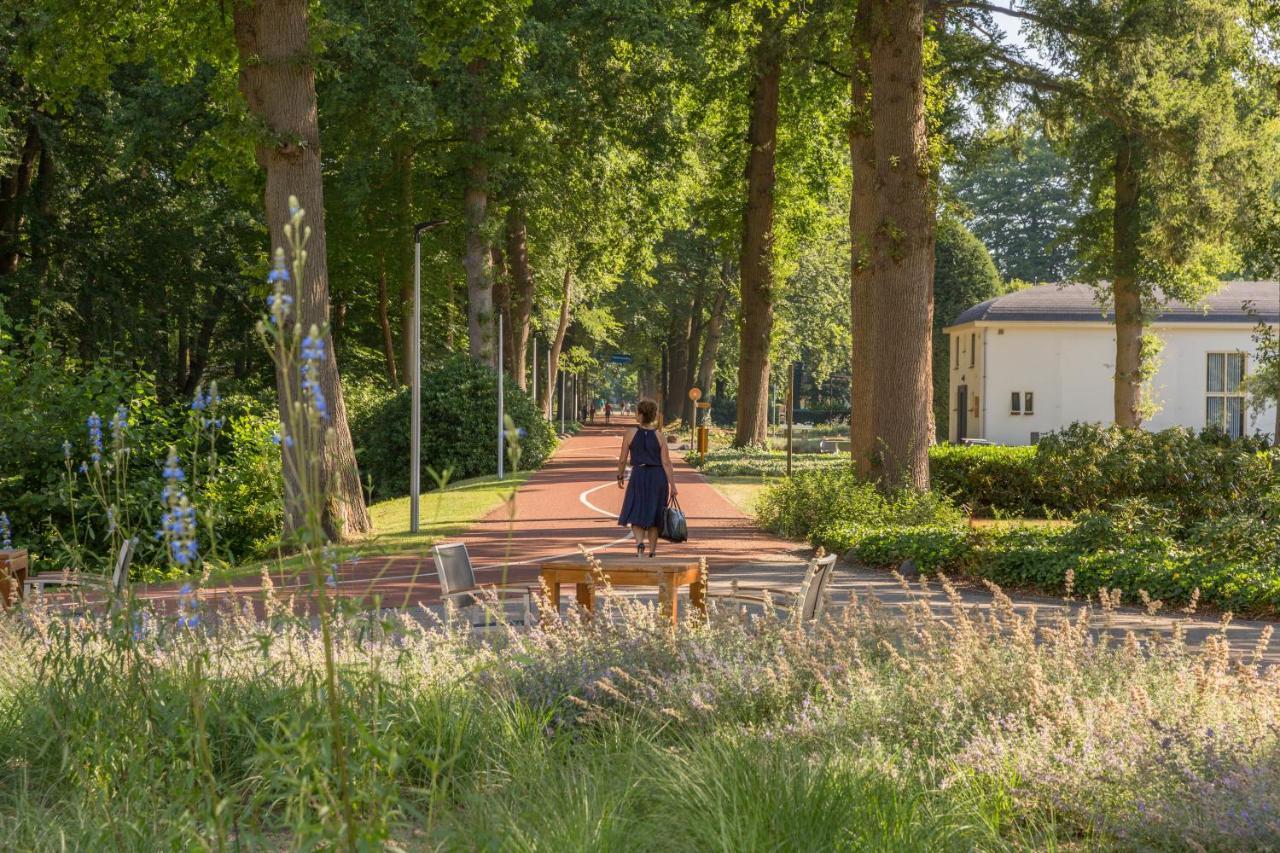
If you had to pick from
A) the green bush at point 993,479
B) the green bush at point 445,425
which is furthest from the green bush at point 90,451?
the green bush at point 445,425

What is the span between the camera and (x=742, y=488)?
3127 centimetres

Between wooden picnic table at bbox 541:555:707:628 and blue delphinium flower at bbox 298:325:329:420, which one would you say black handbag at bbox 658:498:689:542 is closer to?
wooden picnic table at bbox 541:555:707:628

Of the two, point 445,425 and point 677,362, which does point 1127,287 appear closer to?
point 445,425

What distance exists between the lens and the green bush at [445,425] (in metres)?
34.7

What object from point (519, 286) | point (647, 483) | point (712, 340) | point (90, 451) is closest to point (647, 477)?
point (647, 483)

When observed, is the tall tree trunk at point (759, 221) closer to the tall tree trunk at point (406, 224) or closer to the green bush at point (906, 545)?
the tall tree trunk at point (406, 224)

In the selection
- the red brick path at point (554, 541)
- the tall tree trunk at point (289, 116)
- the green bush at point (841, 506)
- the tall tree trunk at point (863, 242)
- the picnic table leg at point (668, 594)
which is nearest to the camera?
the picnic table leg at point (668, 594)

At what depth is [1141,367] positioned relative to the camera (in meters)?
32.2

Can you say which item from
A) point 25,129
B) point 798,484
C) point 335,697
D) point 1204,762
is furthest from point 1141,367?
point 335,697

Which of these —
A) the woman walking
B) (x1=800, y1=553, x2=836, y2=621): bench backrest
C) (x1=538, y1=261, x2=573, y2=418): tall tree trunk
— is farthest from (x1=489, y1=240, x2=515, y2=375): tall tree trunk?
(x1=800, y1=553, x2=836, y2=621): bench backrest

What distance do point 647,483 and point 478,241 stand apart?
66.2 feet

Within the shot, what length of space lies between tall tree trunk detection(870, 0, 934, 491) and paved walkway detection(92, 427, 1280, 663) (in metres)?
2.37

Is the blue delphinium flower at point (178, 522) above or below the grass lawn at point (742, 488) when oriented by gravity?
above

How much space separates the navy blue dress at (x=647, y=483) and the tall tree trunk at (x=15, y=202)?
24719mm
